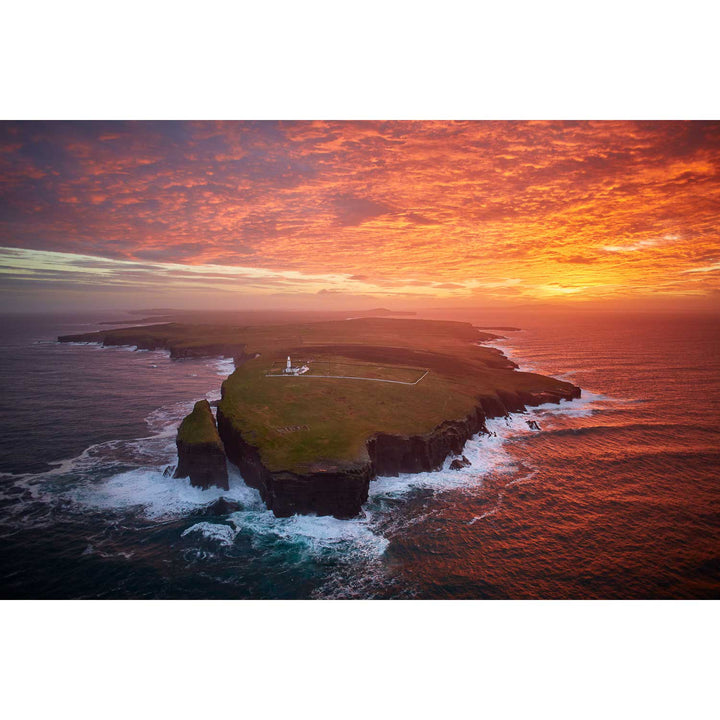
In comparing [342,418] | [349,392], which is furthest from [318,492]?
[349,392]

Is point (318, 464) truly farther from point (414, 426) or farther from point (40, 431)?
point (40, 431)

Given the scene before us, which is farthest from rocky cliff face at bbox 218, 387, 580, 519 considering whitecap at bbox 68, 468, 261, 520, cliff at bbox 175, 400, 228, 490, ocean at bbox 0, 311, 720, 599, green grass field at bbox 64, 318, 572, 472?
cliff at bbox 175, 400, 228, 490

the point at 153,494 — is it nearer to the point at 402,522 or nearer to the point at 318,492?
the point at 318,492

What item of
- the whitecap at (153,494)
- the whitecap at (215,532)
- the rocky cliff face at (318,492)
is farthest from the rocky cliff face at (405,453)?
the whitecap at (215,532)

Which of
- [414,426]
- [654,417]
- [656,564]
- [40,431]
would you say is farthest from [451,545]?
[40,431]

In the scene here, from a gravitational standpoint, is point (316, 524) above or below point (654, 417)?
below

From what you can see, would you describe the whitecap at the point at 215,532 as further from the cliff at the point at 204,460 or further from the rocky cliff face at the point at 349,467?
the cliff at the point at 204,460
